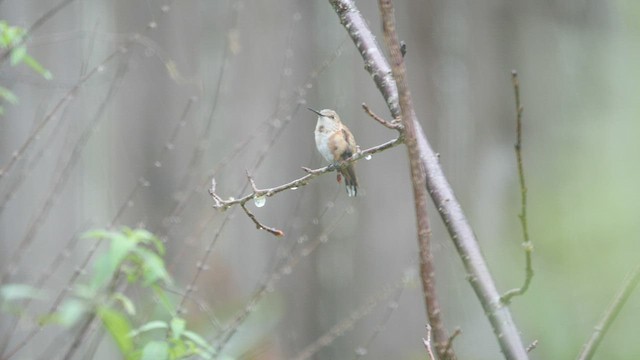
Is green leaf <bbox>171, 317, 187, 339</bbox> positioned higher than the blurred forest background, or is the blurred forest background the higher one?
the blurred forest background

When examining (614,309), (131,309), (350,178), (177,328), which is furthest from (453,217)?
(131,309)

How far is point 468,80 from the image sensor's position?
7.70 ft

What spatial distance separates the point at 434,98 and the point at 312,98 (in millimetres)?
329

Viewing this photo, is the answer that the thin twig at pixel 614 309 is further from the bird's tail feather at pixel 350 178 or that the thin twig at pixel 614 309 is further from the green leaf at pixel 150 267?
the green leaf at pixel 150 267

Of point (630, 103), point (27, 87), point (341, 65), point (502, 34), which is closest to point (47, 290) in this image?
point (27, 87)

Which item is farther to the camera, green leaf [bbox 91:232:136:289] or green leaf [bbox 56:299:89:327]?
green leaf [bbox 56:299:89:327]

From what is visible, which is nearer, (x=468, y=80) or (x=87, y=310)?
(x=87, y=310)

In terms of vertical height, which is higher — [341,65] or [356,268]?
[341,65]

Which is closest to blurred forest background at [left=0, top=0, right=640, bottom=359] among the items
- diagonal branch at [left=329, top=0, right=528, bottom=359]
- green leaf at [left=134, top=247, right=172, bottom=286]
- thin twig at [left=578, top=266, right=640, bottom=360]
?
green leaf at [left=134, top=247, right=172, bottom=286]

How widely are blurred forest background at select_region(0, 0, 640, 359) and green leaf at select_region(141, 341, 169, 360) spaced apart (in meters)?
0.73

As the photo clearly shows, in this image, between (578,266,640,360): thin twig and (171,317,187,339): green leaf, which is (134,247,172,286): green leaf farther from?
(578,266,640,360): thin twig

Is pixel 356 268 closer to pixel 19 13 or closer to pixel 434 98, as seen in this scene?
pixel 434 98

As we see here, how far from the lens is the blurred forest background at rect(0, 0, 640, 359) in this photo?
227cm

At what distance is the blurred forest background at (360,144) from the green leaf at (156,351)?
0.73 metres
